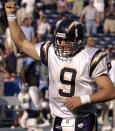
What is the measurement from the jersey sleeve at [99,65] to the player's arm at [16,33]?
56 centimetres

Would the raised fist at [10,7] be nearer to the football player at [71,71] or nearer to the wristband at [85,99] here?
the football player at [71,71]

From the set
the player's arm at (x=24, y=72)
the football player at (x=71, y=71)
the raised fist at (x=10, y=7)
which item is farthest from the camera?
the player's arm at (x=24, y=72)

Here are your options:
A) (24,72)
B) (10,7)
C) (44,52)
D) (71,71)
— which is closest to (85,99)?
(71,71)

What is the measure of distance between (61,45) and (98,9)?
11113 mm

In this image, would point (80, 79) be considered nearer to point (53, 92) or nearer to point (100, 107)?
point (53, 92)

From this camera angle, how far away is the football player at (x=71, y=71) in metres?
4.05

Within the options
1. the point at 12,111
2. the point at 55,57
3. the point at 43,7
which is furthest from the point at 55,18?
the point at 55,57

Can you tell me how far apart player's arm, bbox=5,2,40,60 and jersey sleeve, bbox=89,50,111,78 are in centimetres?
56

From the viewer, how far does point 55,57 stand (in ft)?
13.8

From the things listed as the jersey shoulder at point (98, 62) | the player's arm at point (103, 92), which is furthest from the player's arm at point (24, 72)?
the player's arm at point (103, 92)

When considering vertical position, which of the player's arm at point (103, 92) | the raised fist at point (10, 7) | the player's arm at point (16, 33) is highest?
the raised fist at point (10, 7)

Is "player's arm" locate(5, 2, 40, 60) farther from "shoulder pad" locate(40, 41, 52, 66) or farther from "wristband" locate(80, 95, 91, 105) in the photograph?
"wristband" locate(80, 95, 91, 105)

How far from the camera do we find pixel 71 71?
13.5 ft

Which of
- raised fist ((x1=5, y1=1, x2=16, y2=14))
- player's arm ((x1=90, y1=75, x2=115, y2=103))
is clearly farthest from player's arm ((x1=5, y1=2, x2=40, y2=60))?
player's arm ((x1=90, y1=75, x2=115, y2=103))
